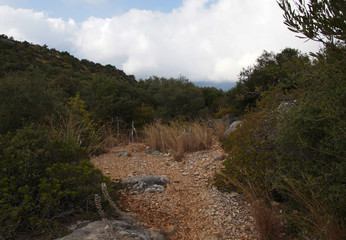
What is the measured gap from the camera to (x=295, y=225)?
2391 mm

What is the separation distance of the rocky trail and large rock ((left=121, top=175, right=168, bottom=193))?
7 centimetres

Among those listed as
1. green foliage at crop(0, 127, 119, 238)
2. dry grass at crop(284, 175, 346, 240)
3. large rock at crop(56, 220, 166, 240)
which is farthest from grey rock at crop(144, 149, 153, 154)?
dry grass at crop(284, 175, 346, 240)

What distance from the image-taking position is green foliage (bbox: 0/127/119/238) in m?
2.29

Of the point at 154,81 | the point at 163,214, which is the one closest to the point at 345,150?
the point at 163,214

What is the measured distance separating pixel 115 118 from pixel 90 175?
6.70 m

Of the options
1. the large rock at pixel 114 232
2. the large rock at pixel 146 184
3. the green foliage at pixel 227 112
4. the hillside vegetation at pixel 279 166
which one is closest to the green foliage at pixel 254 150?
the hillside vegetation at pixel 279 166

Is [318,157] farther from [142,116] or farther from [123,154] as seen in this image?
[142,116]

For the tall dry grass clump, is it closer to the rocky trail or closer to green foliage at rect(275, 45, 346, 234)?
the rocky trail

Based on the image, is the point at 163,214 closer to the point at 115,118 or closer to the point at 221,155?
the point at 221,155

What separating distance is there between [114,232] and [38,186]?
1.01 metres

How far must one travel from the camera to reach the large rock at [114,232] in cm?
219

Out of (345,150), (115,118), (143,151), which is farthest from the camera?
(115,118)

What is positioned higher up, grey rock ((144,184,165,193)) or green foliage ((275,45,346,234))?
green foliage ((275,45,346,234))

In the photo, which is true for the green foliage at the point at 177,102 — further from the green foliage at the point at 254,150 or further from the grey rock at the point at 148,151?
the green foliage at the point at 254,150
